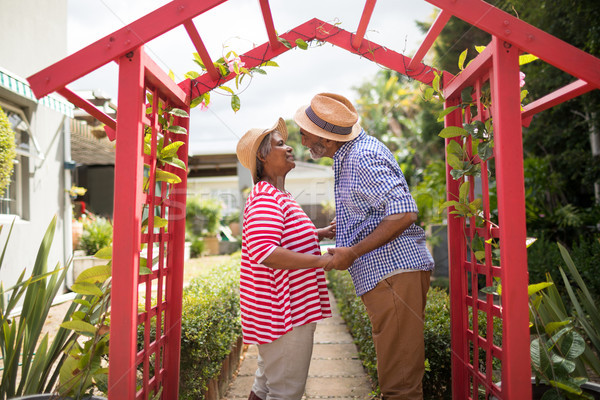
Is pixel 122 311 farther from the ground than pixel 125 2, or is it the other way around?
pixel 125 2

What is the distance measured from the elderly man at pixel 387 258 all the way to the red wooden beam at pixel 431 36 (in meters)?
0.60

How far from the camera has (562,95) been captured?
2234 mm

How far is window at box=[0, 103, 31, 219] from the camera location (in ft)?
21.2

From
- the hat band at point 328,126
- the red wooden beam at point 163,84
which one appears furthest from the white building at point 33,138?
the hat band at point 328,126

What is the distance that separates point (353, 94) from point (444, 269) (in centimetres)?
2440

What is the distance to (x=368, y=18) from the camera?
7.91 feet

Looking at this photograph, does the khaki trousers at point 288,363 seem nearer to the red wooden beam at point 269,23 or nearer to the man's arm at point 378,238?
the man's arm at point 378,238

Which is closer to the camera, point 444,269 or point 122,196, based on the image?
point 122,196

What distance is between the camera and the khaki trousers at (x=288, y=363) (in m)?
2.16

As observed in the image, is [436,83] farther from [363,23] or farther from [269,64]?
[269,64]

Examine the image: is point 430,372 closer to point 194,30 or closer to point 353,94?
point 194,30

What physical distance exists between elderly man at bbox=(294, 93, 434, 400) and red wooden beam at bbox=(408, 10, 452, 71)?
1.96 feet

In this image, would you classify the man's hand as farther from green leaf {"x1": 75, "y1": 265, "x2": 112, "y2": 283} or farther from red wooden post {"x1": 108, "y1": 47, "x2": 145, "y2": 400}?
green leaf {"x1": 75, "y1": 265, "x2": 112, "y2": 283}

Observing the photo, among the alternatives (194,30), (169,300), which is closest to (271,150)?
(194,30)
